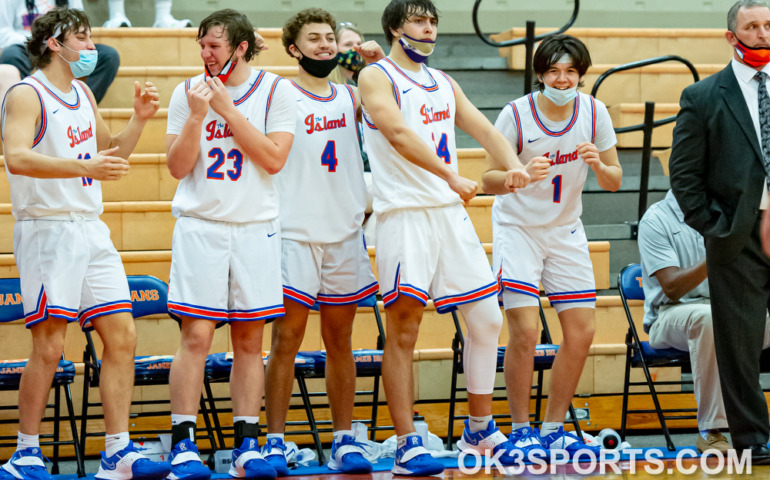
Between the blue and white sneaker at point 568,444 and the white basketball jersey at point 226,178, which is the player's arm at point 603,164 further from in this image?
the white basketball jersey at point 226,178

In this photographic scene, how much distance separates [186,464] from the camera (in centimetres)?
381

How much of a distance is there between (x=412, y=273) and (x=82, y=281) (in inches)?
52.4

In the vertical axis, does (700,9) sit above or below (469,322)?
above

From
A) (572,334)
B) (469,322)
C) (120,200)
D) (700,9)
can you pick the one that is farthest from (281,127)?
(700,9)

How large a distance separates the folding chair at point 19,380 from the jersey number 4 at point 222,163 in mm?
1140

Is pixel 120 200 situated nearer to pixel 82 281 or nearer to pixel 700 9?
pixel 82 281

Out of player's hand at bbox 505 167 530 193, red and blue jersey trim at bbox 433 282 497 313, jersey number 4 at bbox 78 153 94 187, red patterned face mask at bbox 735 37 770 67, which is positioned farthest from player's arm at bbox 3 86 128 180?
red patterned face mask at bbox 735 37 770 67

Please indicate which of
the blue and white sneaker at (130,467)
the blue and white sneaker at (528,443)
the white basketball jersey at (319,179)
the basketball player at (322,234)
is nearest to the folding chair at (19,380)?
the blue and white sneaker at (130,467)

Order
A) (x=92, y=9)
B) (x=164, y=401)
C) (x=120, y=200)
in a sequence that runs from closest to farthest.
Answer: (x=164, y=401) → (x=120, y=200) → (x=92, y=9)

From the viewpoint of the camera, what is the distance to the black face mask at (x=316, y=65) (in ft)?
13.9

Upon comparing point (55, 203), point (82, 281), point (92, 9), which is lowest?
point (82, 281)

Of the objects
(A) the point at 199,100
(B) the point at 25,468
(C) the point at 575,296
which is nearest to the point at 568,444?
(C) the point at 575,296

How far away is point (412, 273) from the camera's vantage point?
403 cm

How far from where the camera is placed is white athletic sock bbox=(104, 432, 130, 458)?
3910mm
